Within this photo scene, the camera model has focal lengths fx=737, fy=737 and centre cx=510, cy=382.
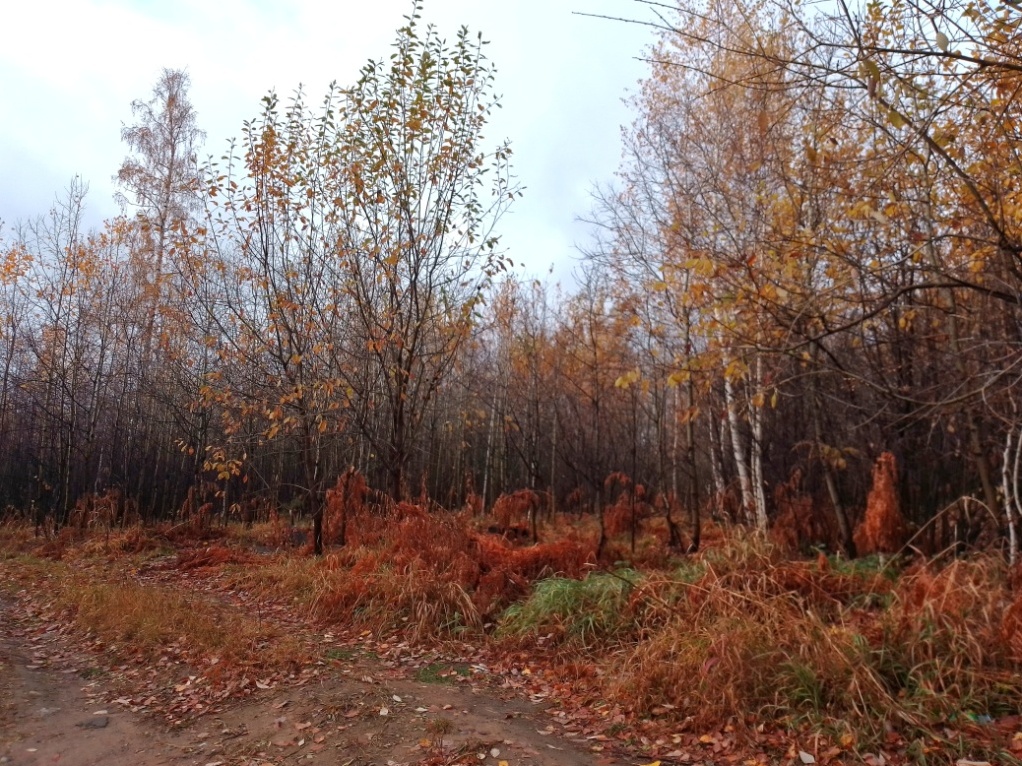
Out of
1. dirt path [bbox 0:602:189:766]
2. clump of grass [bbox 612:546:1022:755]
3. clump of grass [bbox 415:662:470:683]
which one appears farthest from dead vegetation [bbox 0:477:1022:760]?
dirt path [bbox 0:602:189:766]

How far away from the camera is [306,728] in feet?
16.0

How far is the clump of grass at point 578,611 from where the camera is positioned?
666 centimetres

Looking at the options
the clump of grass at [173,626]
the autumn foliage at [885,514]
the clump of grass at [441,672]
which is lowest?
the clump of grass at [441,672]

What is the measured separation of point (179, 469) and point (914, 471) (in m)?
15.4

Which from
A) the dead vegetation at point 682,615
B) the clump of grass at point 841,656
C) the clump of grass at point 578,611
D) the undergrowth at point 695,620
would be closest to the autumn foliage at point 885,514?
the dead vegetation at point 682,615

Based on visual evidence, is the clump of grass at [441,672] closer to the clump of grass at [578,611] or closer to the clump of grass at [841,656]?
the clump of grass at [578,611]

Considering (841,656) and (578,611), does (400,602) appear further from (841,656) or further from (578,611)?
(841,656)

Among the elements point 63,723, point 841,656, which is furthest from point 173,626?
point 841,656

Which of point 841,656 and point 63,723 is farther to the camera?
point 63,723

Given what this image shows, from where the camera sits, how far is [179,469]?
17.6 m

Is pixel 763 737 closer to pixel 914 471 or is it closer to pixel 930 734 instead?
pixel 930 734

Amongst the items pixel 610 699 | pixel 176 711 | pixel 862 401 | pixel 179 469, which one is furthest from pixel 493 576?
pixel 179 469

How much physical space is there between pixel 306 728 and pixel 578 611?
2889mm

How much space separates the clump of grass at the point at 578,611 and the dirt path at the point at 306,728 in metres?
1.23
